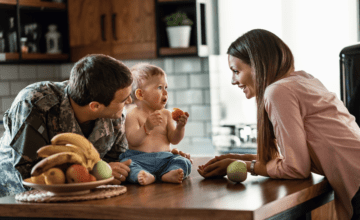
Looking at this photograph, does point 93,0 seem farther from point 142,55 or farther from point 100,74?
point 100,74

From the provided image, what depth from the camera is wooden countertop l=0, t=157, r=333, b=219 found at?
1.35 m

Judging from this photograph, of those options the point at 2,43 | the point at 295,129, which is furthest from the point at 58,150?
the point at 2,43

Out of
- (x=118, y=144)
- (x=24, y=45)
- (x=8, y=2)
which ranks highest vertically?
(x=8, y=2)

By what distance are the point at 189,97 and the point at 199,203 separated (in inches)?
114

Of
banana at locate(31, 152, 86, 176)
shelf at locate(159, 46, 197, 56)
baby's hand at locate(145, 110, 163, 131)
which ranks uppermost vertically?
shelf at locate(159, 46, 197, 56)

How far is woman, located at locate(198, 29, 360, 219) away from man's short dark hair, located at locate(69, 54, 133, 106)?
464 millimetres

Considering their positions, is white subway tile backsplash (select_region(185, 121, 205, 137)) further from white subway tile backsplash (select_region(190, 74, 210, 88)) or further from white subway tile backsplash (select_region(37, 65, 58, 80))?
white subway tile backsplash (select_region(37, 65, 58, 80))

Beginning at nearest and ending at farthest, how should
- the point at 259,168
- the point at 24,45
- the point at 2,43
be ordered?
the point at 259,168, the point at 2,43, the point at 24,45

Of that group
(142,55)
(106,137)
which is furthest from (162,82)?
(142,55)

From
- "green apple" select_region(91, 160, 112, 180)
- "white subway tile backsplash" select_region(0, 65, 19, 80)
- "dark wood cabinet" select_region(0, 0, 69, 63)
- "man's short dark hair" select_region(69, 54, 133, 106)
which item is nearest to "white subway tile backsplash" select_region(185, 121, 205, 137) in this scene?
"dark wood cabinet" select_region(0, 0, 69, 63)

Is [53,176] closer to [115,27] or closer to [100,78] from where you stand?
[100,78]

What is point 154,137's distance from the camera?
6.65ft

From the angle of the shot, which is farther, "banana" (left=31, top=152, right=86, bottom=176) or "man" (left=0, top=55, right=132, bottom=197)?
"man" (left=0, top=55, right=132, bottom=197)

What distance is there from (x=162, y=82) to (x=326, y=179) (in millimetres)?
779
